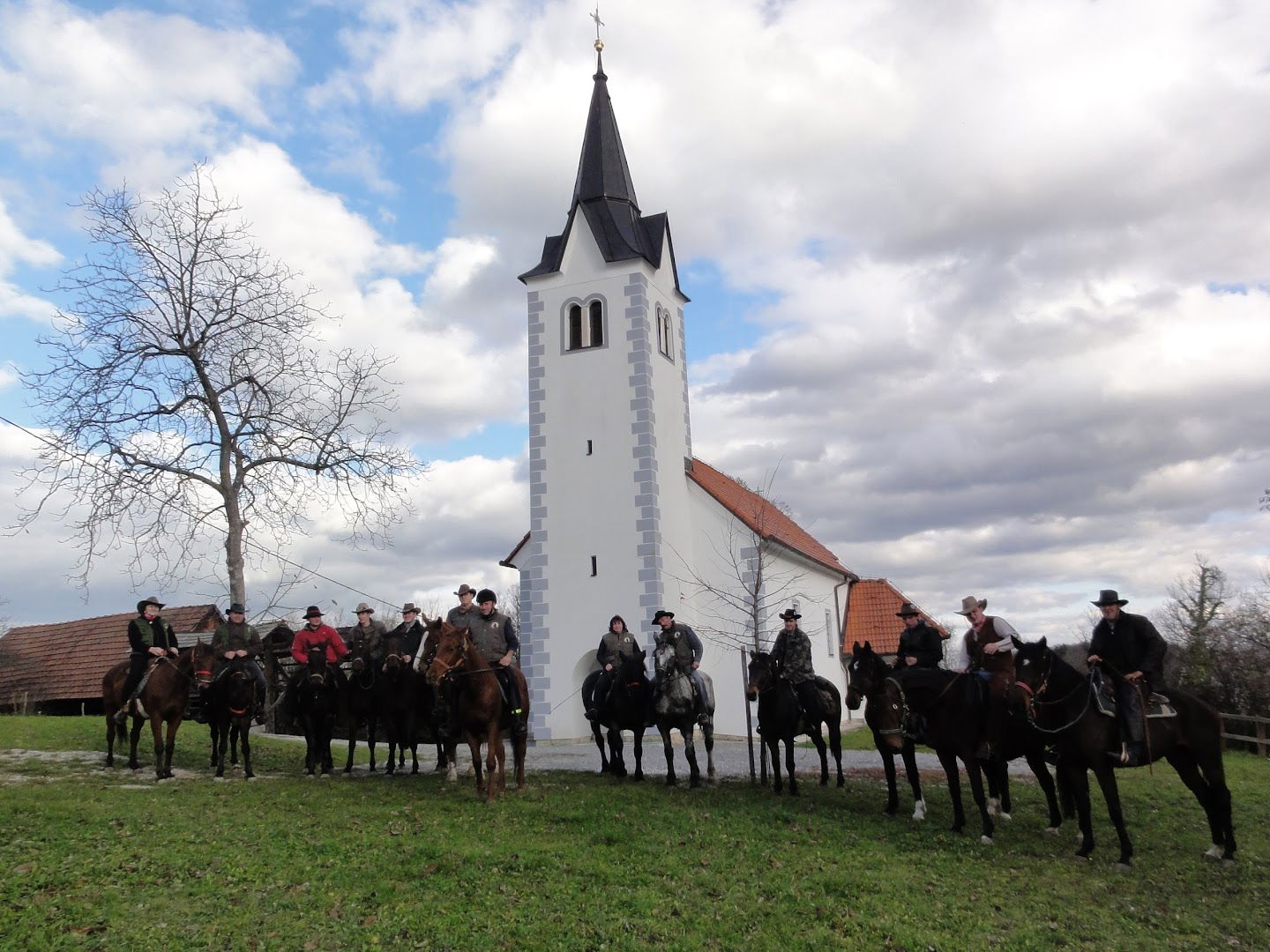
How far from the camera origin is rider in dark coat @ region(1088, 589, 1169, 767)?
34.0 ft

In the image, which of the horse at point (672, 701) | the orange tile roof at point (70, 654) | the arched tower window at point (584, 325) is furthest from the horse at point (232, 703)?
the orange tile roof at point (70, 654)

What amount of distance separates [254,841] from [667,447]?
1821cm

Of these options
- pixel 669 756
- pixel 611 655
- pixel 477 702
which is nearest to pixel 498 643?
pixel 477 702

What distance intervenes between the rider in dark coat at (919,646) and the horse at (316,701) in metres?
8.23

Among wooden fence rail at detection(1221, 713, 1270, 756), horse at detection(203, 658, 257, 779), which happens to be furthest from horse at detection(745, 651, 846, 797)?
wooden fence rail at detection(1221, 713, 1270, 756)

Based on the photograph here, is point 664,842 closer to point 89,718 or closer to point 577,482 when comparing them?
point 577,482

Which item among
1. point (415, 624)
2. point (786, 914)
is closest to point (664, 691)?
point (415, 624)

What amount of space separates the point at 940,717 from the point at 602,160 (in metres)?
21.8

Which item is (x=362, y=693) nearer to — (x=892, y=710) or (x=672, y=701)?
(x=672, y=701)

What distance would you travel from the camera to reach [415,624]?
15.2 meters

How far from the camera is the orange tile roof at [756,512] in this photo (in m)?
26.2

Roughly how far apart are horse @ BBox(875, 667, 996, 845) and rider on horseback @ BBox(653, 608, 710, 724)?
10.5 ft

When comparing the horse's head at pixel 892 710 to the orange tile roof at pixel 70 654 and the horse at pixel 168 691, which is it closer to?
the horse at pixel 168 691

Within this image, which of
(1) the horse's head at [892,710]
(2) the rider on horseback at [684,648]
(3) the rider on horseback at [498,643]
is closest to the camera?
(1) the horse's head at [892,710]
